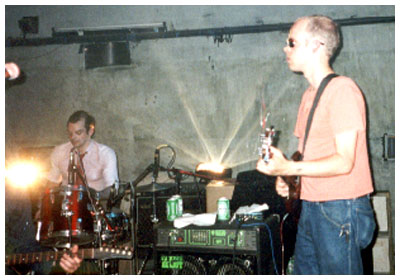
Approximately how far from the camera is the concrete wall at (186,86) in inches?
197

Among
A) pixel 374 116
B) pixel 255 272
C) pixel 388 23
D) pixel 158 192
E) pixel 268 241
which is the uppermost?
pixel 388 23

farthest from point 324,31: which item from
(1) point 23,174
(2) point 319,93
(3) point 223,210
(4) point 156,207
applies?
(1) point 23,174

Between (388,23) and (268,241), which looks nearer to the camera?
(268,241)

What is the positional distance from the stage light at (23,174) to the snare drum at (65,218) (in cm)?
62

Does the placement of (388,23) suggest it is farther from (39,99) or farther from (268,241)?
(39,99)

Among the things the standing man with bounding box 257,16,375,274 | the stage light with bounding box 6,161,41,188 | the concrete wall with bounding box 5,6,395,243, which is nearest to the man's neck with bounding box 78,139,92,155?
→ the concrete wall with bounding box 5,6,395,243

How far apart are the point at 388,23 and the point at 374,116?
1.30 metres

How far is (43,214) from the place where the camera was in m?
3.37

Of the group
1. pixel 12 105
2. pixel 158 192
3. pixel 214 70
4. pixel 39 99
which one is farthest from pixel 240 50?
pixel 12 105

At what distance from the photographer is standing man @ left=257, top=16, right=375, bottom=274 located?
174 cm

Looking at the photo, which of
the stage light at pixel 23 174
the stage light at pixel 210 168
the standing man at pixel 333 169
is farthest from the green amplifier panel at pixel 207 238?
the stage light at pixel 210 168

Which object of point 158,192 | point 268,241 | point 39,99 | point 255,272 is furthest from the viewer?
point 39,99

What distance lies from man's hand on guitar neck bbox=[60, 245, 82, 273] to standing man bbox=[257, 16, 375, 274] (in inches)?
81.3

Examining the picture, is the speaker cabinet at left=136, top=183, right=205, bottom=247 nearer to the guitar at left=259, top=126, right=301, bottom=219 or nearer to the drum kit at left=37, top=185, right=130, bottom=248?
the drum kit at left=37, top=185, right=130, bottom=248
